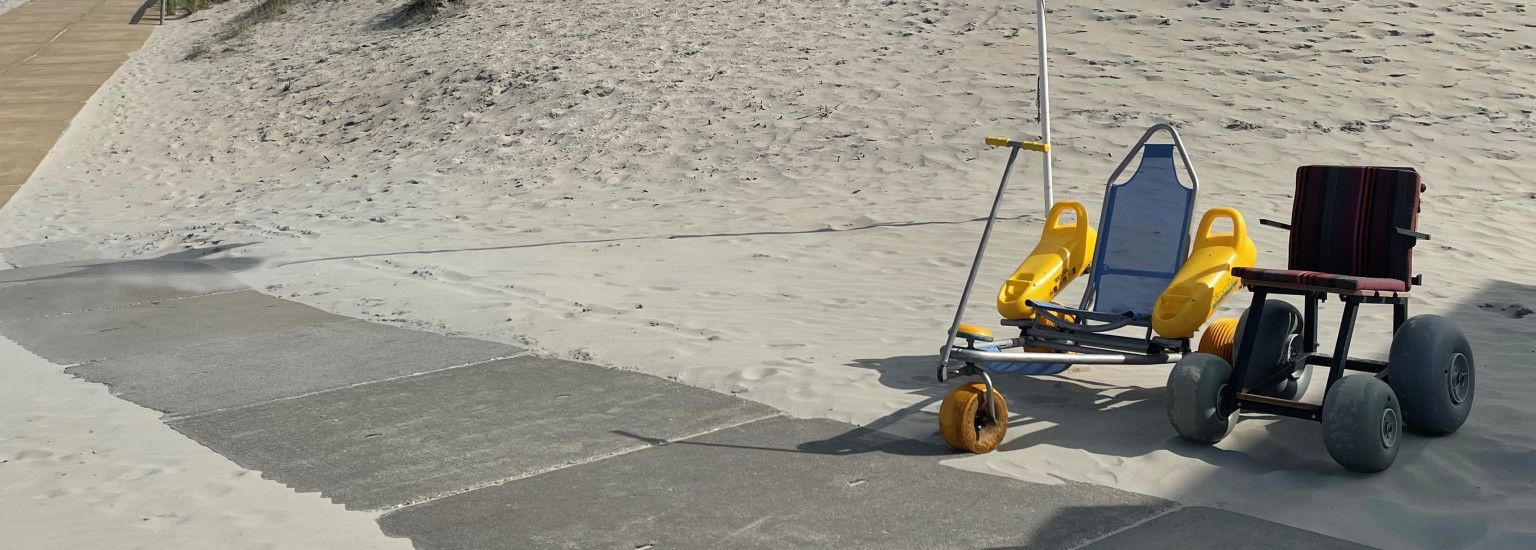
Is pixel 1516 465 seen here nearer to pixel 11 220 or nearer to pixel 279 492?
pixel 279 492

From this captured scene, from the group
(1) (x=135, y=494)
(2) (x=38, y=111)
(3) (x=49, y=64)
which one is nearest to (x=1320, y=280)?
(1) (x=135, y=494)

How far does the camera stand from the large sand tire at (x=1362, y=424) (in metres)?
4.93

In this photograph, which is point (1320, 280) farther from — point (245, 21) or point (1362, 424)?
point (245, 21)

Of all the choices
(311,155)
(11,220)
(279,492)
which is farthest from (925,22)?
(279,492)

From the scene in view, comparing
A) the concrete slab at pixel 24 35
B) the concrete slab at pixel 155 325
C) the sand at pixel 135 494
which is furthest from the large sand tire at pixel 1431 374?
the concrete slab at pixel 24 35

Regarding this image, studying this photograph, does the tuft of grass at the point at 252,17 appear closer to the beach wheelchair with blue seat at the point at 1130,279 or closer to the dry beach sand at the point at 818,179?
the dry beach sand at the point at 818,179

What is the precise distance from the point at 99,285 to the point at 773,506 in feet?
25.7

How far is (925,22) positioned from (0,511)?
13924 millimetres

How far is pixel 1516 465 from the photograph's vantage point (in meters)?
5.11

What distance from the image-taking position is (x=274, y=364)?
7.57 m

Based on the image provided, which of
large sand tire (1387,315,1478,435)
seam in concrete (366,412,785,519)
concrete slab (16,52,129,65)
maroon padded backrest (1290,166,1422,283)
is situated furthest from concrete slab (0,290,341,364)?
concrete slab (16,52,129,65)

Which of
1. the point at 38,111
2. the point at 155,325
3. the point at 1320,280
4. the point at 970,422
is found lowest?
the point at 38,111

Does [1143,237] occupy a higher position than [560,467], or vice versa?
[1143,237]

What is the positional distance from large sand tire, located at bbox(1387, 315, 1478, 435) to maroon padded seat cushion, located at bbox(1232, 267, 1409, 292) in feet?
0.65
